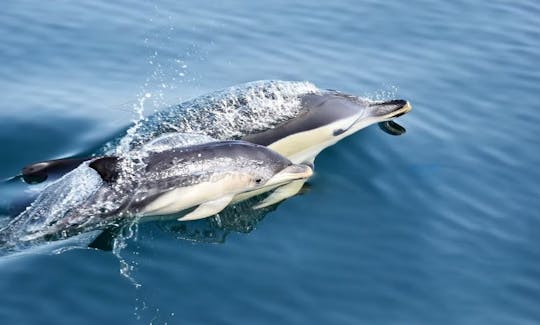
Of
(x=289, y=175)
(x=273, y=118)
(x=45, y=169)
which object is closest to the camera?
(x=45, y=169)

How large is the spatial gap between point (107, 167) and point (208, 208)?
4.05 feet

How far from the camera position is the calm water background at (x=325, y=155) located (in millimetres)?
8328

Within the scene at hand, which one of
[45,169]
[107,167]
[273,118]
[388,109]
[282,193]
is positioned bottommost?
[45,169]

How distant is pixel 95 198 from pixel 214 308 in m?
1.88

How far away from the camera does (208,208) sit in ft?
31.3

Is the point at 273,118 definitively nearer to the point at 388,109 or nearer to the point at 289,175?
the point at 289,175

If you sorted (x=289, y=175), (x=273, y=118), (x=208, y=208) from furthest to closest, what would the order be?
(x=273, y=118) < (x=289, y=175) < (x=208, y=208)

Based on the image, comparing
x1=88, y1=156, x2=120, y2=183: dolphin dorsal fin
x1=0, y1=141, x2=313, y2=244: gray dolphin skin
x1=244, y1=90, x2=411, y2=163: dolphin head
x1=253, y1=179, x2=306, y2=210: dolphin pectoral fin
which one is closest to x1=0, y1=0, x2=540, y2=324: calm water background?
x1=253, y1=179, x2=306, y2=210: dolphin pectoral fin

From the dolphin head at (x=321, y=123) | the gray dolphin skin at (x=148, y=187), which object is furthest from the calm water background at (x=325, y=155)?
the gray dolphin skin at (x=148, y=187)

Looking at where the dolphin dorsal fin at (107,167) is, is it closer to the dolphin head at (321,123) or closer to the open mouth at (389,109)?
the dolphin head at (321,123)

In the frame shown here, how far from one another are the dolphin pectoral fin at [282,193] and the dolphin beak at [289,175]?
0.17m

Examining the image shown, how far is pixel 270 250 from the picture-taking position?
9.14 metres

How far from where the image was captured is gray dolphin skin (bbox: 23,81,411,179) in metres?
10.9

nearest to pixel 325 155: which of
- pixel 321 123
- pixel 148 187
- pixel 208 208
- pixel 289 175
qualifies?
pixel 321 123
